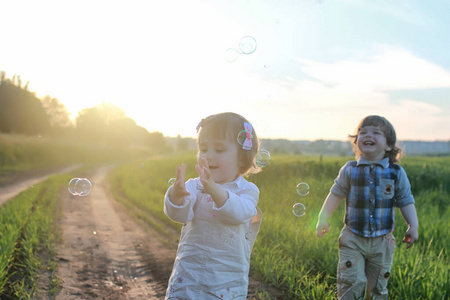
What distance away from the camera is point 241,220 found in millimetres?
2381

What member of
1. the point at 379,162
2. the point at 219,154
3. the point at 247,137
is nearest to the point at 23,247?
the point at 219,154

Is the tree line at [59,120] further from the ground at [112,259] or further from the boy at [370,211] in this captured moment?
the boy at [370,211]

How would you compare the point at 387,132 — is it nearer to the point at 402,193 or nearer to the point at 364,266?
the point at 402,193

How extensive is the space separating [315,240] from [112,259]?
266 centimetres

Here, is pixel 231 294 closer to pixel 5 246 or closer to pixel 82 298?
pixel 82 298

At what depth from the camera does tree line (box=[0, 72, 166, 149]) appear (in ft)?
82.9

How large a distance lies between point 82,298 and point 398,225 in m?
4.96

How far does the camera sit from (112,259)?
5.70 m

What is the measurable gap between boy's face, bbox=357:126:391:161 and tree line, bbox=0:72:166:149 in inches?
969

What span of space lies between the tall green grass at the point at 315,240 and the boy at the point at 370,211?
1.81 ft

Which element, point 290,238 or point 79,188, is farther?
point 290,238

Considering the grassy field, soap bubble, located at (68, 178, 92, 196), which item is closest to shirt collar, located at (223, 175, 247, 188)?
the grassy field

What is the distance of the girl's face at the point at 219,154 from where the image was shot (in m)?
2.52

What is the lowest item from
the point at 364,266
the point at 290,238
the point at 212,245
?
the point at 290,238
